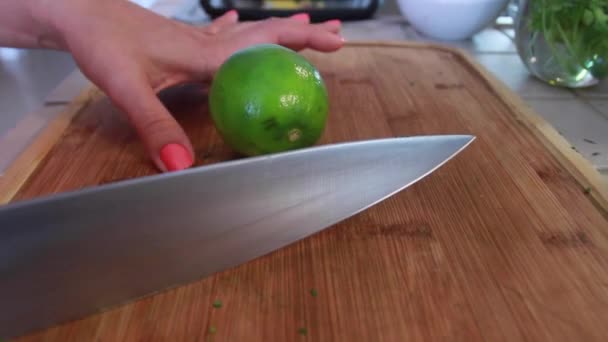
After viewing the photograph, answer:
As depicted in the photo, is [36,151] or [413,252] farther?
[36,151]

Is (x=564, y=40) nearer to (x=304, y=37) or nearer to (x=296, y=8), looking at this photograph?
(x=304, y=37)

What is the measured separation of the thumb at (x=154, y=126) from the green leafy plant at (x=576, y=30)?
771 mm

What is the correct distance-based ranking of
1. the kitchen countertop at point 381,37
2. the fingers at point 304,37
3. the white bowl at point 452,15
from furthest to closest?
the white bowl at point 452,15, the fingers at point 304,37, the kitchen countertop at point 381,37

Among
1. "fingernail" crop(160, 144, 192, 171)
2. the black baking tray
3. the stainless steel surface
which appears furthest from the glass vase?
the stainless steel surface

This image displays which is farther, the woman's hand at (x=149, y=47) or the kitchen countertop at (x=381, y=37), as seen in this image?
the kitchen countertop at (x=381, y=37)

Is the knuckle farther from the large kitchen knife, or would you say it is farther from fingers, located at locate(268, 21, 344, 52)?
fingers, located at locate(268, 21, 344, 52)

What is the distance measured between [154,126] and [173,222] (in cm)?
21

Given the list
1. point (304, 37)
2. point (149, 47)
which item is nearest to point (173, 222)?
point (149, 47)

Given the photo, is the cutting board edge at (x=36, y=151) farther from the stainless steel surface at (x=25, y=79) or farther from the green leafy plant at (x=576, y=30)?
the green leafy plant at (x=576, y=30)

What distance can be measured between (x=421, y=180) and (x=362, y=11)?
3.18ft

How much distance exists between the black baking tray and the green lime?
2.46 feet

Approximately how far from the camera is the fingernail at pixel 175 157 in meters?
0.64

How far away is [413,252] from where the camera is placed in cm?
56

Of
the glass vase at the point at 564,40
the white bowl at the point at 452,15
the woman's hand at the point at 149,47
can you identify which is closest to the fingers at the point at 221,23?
the woman's hand at the point at 149,47
